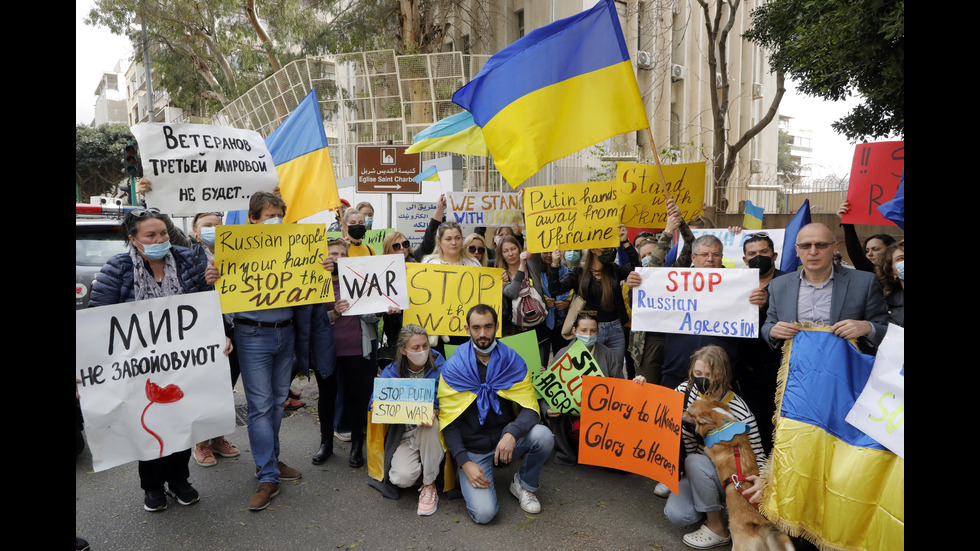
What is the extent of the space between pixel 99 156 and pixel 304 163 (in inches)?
1388

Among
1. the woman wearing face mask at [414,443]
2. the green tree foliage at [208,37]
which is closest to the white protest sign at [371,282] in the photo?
the woman wearing face mask at [414,443]

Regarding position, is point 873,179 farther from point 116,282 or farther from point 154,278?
point 116,282

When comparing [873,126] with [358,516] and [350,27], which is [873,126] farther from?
[350,27]

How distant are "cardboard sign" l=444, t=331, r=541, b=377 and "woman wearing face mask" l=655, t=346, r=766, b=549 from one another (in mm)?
1359

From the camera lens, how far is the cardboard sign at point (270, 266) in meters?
4.21

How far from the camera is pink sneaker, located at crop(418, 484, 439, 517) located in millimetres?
4160

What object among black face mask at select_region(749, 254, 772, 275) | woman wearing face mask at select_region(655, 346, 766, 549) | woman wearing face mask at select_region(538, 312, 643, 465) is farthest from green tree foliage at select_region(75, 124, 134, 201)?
woman wearing face mask at select_region(655, 346, 766, 549)

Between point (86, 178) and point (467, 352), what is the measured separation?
38457 millimetres

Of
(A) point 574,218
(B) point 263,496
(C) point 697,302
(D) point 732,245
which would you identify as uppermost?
(A) point 574,218

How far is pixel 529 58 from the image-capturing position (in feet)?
16.0

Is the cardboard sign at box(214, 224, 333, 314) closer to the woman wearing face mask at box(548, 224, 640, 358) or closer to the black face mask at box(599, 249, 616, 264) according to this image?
the woman wearing face mask at box(548, 224, 640, 358)

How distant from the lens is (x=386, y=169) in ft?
33.5

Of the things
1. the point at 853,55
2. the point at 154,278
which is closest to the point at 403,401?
the point at 154,278

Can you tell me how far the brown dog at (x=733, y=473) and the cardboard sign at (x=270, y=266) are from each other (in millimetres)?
2745
